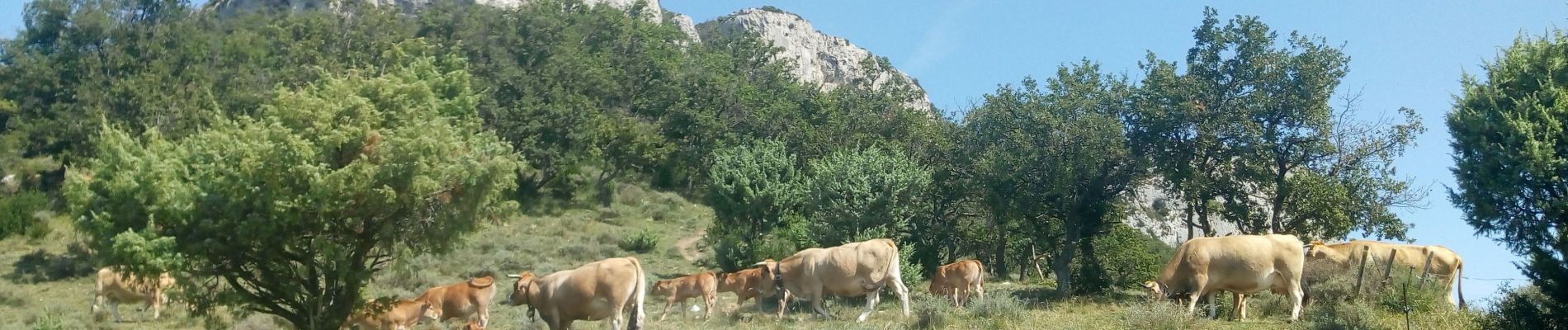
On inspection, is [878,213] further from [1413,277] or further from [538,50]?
[538,50]

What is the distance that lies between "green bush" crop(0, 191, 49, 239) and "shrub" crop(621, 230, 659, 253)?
65.6 feet

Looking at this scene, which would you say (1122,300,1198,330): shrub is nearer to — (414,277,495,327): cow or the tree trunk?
the tree trunk

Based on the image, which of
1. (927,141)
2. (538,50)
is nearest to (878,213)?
(927,141)

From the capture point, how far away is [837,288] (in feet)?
68.8

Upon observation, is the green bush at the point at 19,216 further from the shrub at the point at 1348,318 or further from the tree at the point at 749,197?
the shrub at the point at 1348,318

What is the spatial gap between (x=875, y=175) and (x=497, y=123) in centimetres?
2595

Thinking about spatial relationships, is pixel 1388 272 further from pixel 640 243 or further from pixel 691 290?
pixel 640 243

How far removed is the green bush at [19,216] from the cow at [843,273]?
1209 inches

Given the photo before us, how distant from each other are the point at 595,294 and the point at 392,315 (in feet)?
19.6

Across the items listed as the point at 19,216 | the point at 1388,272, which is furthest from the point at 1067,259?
the point at 19,216

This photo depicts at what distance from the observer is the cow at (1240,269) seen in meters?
17.7

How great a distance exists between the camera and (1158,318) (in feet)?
52.5

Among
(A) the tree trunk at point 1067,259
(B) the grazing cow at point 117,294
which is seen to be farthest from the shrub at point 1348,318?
(B) the grazing cow at point 117,294

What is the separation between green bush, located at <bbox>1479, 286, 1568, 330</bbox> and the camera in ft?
46.6
